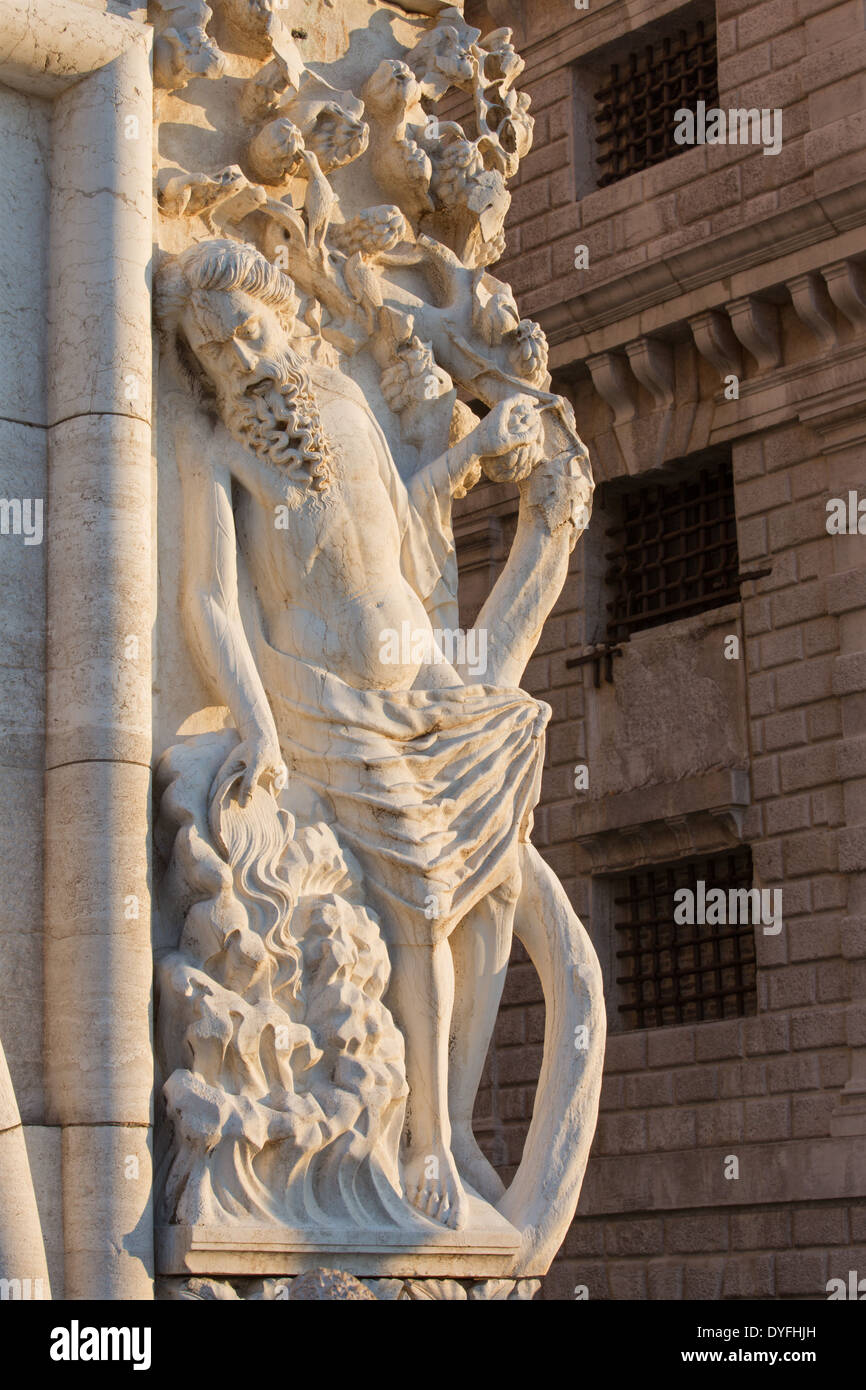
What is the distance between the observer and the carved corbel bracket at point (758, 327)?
17.5m

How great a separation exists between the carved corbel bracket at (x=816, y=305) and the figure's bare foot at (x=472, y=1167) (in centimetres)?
1115

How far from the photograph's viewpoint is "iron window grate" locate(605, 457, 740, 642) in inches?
715

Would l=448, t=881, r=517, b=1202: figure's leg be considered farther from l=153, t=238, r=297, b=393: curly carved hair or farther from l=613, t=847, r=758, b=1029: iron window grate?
l=613, t=847, r=758, b=1029: iron window grate

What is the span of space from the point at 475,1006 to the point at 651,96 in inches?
530

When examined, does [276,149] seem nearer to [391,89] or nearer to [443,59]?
[391,89]

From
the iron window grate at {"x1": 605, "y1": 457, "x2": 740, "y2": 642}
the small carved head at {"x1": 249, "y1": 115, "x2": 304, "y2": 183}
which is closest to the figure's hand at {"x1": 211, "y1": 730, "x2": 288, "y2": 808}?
the small carved head at {"x1": 249, "y1": 115, "x2": 304, "y2": 183}

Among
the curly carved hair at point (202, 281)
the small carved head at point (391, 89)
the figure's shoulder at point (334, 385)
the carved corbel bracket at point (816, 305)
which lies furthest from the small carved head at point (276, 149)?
the carved corbel bracket at point (816, 305)

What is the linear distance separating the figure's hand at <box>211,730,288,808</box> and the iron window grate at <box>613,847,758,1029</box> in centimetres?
1078

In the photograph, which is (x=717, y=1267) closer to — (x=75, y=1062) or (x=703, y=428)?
(x=703, y=428)

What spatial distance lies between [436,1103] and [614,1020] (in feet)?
36.9

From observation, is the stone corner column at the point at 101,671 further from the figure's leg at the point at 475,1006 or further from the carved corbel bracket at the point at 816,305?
the carved corbel bracket at the point at 816,305

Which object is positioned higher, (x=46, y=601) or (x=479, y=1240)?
(x=46, y=601)
